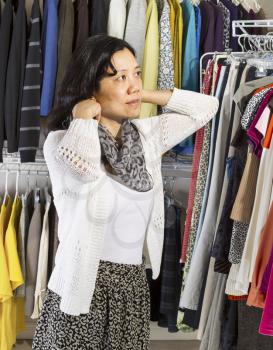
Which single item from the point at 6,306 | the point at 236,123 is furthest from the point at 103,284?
the point at 6,306

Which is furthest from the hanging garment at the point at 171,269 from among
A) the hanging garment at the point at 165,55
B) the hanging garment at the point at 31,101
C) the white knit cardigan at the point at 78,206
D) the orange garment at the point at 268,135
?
the white knit cardigan at the point at 78,206

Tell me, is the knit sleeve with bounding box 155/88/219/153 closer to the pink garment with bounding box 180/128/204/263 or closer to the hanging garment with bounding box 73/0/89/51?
the pink garment with bounding box 180/128/204/263

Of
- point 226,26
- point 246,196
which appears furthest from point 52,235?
point 226,26

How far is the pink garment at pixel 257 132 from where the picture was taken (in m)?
1.66

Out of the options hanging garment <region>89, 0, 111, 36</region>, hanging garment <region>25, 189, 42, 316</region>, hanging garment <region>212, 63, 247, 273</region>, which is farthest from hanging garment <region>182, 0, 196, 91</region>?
hanging garment <region>25, 189, 42, 316</region>

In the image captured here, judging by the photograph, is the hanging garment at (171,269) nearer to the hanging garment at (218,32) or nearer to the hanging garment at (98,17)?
the hanging garment at (218,32)

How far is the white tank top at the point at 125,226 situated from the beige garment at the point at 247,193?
13.8 inches

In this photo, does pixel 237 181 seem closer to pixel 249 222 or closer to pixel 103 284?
pixel 249 222

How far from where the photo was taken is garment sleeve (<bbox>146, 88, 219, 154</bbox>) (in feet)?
5.46

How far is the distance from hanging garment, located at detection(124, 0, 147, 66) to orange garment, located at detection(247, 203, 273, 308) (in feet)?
3.96

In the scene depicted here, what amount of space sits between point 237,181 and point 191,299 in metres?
0.52

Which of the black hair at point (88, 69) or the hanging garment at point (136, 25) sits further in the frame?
the hanging garment at point (136, 25)

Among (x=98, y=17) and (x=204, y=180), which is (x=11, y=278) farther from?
(x=98, y=17)

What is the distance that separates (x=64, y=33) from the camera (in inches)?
95.3
